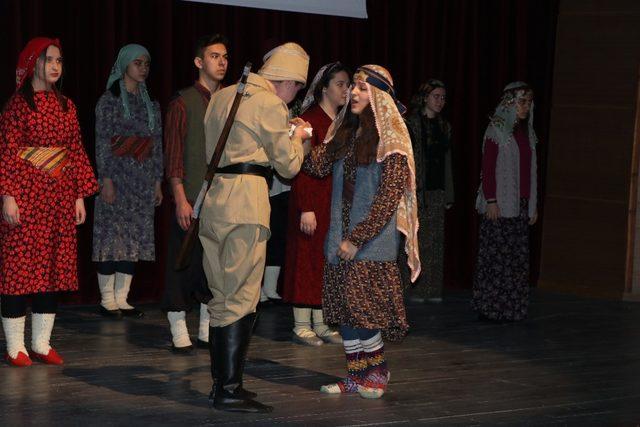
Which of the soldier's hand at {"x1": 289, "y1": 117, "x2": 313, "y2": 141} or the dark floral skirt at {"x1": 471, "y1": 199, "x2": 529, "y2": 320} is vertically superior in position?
the soldier's hand at {"x1": 289, "y1": 117, "x2": 313, "y2": 141}

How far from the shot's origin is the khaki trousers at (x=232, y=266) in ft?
13.6

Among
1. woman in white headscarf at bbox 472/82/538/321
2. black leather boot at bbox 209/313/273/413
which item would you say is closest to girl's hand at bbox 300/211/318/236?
black leather boot at bbox 209/313/273/413

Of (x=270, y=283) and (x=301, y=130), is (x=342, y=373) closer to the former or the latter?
(x=301, y=130)

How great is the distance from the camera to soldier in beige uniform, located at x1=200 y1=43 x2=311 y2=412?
13.5ft

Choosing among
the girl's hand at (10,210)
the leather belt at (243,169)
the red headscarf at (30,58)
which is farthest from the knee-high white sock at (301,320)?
the red headscarf at (30,58)

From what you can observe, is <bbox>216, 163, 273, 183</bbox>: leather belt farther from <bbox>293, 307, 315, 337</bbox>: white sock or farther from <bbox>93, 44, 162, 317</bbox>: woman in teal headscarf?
<bbox>93, 44, 162, 317</bbox>: woman in teal headscarf

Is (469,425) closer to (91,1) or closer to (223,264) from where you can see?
(223,264)

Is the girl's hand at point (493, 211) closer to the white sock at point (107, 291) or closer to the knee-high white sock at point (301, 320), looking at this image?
the knee-high white sock at point (301, 320)

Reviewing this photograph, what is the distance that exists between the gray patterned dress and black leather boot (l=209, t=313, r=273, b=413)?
2174 millimetres

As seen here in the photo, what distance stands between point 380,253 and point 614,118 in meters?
3.75

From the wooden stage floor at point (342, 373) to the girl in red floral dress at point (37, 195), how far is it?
25cm

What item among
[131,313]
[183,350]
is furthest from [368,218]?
[131,313]

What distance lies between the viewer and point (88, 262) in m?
6.74

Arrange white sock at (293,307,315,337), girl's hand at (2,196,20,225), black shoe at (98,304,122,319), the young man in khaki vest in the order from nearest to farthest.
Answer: girl's hand at (2,196,20,225) → the young man in khaki vest → white sock at (293,307,315,337) → black shoe at (98,304,122,319)
